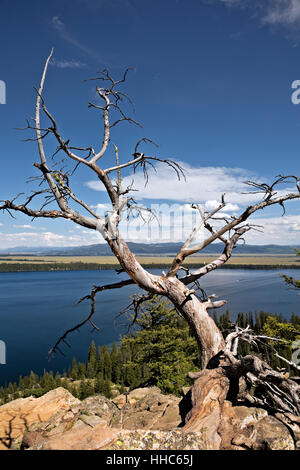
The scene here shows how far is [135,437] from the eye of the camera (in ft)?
10.9

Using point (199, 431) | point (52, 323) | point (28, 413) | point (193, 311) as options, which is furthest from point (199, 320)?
point (52, 323)

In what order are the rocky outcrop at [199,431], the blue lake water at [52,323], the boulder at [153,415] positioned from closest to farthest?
the rocky outcrop at [199,431], the boulder at [153,415], the blue lake water at [52,323]

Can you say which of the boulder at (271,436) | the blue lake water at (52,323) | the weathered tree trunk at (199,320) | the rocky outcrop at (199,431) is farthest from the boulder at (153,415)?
the blue lake water at (52,323)

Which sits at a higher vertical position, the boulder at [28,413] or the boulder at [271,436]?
the boulder at [271,436]

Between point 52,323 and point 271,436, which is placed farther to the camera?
point 52,323

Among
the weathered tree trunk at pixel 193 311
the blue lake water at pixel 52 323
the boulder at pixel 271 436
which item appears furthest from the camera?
the blue lake water at pixel 52 323

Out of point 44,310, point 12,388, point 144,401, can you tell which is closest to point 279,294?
point 44,310

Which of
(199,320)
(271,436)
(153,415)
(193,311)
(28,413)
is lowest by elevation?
(28,413)

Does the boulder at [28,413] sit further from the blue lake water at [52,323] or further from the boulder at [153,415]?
the blue lake water at [52,323]

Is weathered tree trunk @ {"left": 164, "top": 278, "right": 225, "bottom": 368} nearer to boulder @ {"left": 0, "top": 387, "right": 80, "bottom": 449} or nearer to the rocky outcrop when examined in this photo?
the rocky outcrop

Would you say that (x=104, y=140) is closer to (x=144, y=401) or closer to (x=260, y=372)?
→ (x=260, y=372)

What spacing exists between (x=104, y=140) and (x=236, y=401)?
5.03m

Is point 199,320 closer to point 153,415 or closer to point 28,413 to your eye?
point 153,415

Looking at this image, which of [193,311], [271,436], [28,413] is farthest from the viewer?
[28,413]
